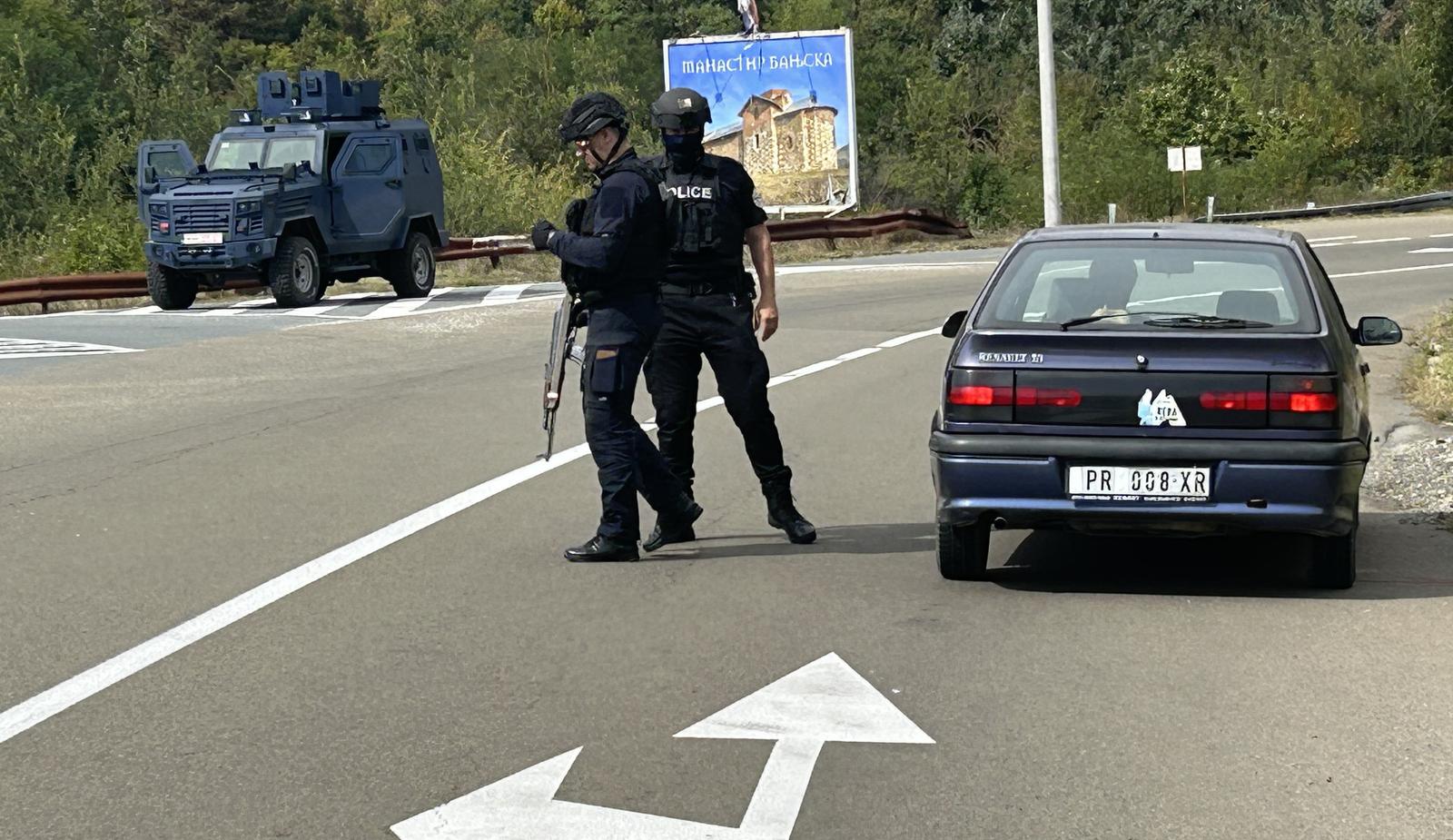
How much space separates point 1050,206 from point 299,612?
25.4 m

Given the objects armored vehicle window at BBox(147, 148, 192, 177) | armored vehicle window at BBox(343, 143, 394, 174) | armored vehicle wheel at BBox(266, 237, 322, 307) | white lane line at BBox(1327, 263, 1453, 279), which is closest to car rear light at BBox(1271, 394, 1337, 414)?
armored vehicle wheel at BBox(266, 237, 322, 307)

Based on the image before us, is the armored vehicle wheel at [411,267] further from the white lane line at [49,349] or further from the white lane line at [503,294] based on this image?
the white lane line at [49,349]

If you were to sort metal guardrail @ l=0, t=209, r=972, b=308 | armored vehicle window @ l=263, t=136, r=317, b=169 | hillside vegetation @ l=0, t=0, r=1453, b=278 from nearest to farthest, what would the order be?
armored vehicle window @ l=263, t=136, r=317, b=169
metal guardrail @ l=0, t=209, r=972, b=308
hillside vegetation @ l=0, t=0, r=1453, b=278

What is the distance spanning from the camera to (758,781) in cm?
531

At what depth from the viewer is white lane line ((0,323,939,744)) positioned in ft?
20.3

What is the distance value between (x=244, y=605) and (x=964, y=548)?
109 inches

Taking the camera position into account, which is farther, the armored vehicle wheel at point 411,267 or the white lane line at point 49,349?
the armored vehicle wheel at point 411,267

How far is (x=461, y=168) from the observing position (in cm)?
4200

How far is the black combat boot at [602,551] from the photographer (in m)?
8.43

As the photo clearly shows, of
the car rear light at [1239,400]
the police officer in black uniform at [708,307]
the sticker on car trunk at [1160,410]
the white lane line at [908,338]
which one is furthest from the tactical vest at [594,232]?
the white lane line at [908,338]

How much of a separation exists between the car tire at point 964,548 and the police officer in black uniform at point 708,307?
3.44ft

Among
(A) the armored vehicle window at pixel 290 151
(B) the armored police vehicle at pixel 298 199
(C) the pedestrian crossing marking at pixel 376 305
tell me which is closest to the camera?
(C) the pedestrian crossing marking at pixel 376 305

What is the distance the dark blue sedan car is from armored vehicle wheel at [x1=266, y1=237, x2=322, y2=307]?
1717 centimetres

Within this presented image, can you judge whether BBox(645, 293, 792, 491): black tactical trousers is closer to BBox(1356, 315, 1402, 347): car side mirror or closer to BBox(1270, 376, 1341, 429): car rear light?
BBox(1270, 376, 1341, 429): car rear light
